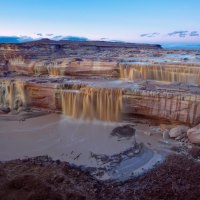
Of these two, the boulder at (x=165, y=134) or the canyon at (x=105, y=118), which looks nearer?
the canyon at (x=105, y=118)

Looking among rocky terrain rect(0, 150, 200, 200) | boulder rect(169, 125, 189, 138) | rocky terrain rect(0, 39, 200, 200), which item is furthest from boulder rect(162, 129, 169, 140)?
rocky terrain rect(0, 150, 200, 200)

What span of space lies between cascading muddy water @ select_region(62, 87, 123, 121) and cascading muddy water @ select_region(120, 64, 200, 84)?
4297mm

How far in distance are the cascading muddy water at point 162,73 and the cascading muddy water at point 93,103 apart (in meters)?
4.30

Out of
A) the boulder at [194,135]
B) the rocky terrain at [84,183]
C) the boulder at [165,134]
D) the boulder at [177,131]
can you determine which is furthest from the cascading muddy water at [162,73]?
the rocky terrain at [84,183]

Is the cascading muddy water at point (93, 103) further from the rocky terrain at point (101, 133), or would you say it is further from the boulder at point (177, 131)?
the boulder at point (177, 131)

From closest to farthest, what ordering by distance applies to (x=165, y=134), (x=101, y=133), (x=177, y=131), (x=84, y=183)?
(x=84, y=183) → (x=177, y=131) → (x=165, y=134) → (x=101, y=133)

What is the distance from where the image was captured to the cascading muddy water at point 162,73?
16.0 m

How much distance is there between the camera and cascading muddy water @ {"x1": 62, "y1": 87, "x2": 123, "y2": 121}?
12586mm

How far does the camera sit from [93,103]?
13.0m

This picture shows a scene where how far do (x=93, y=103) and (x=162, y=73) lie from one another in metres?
5.44

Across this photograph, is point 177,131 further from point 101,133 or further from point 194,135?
point 101,133

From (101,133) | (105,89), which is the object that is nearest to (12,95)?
(105,89)

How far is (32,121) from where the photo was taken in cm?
1300

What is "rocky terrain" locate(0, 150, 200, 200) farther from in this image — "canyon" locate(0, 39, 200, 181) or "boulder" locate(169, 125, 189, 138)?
"boulder" locate(169, 125, 189, 138)
